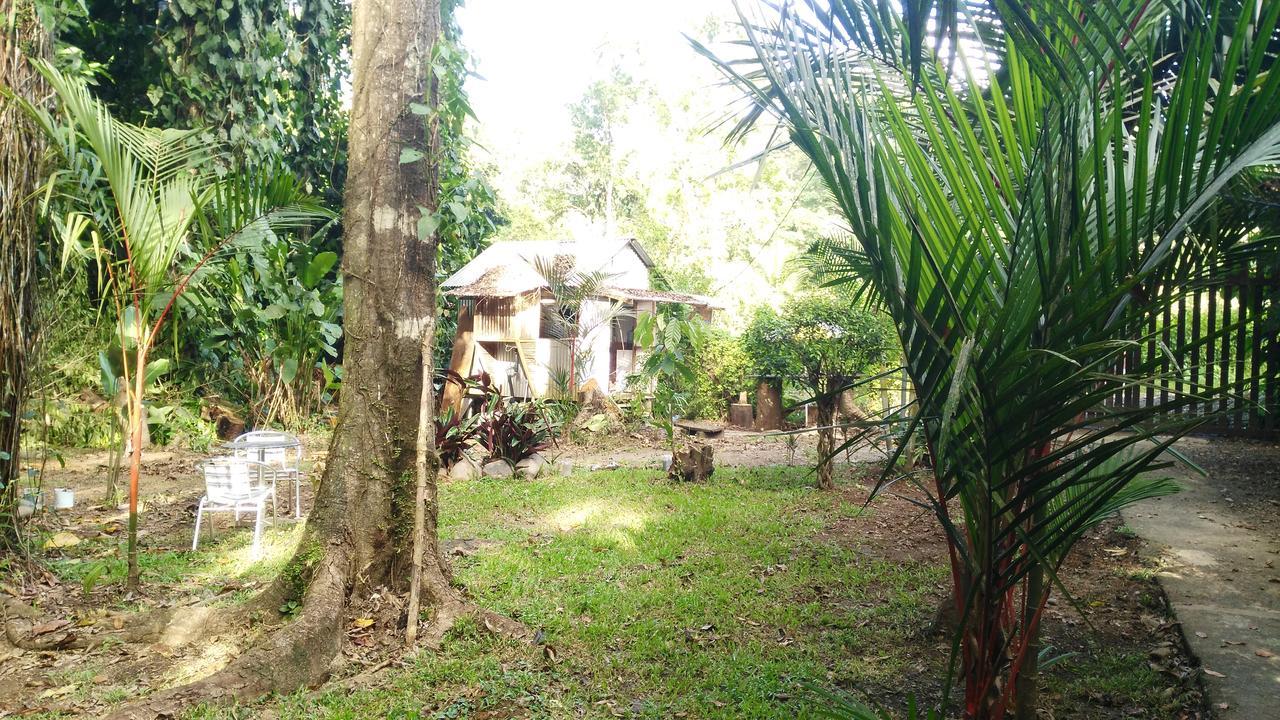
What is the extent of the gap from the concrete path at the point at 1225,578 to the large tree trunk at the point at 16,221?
4966 mm

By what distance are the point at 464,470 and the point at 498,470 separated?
1.10 ft

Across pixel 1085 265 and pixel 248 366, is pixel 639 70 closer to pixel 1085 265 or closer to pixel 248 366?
pixel 248 366

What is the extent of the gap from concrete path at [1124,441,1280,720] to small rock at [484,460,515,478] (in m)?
5.29

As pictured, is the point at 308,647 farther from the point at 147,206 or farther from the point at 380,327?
the point at 147,206

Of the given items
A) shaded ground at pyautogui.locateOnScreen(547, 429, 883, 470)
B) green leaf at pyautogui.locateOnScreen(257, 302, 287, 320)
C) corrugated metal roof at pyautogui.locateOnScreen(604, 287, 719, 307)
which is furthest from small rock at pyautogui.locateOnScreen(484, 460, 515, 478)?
corrugated metal roof at pyautogui.locateOnScreen(604, 287, 719, 307)

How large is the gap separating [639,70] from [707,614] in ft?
76.0

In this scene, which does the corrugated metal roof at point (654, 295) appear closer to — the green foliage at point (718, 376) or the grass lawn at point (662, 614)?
the green foliage at point (718, 376)

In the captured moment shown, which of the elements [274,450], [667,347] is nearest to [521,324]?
[667,347]

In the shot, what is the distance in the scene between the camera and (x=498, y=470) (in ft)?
26.6

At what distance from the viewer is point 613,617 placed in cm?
399

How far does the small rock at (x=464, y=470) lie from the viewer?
7922mm

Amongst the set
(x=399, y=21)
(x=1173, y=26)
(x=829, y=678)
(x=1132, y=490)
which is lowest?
(x=829, y=678)

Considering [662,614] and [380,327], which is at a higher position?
[380,327]

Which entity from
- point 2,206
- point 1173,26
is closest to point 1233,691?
point 1173,26
